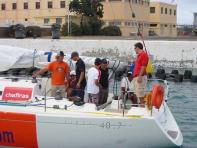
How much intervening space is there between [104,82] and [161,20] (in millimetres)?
87804

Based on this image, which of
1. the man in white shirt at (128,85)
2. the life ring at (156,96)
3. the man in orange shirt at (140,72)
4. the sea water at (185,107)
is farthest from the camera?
the sea water at (185,107)

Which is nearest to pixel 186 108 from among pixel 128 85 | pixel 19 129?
pixel 128 85

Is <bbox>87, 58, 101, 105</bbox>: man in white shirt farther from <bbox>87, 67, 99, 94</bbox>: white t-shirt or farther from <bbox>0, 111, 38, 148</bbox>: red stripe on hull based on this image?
<bbox>0, 111, 38, 148</bbox>: red stripe on hull

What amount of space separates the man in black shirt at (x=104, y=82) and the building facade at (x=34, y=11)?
68.5 meters

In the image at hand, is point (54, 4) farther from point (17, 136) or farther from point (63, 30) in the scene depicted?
point (17, 136)

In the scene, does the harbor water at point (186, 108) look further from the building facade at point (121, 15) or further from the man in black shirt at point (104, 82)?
the building facade at point (121, 15)

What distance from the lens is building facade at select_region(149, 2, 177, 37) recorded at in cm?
9654

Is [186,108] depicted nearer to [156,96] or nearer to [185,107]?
[185,107]

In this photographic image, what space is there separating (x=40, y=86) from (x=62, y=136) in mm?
1757

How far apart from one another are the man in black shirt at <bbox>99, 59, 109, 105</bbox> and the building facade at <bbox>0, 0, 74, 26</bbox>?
6852 cm

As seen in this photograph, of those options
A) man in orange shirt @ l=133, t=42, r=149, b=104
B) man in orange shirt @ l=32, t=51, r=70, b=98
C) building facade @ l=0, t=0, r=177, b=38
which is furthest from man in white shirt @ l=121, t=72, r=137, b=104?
building facade @ l=0, t=0, r=177, b=38

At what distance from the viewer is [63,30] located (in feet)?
219

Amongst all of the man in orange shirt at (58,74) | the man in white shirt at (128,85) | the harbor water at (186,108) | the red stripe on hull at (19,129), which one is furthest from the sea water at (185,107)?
the red stripe on hull at (19,129)

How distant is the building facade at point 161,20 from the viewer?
96.5 meters
